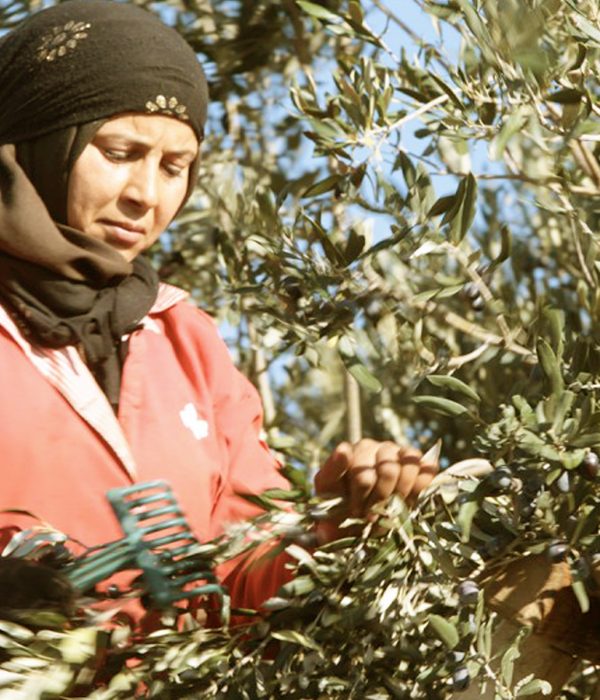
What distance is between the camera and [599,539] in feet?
6.53

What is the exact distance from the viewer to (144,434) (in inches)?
93.2

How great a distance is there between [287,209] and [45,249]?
3.71ft

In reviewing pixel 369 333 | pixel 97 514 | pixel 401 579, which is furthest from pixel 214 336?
pixel 401 579

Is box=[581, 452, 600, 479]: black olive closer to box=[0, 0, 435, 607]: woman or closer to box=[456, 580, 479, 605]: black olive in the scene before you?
box=[456, 580, 479, 605]: black olive

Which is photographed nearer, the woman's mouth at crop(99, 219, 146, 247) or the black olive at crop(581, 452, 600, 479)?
the black olive at crop(581, 452, 600, 479)

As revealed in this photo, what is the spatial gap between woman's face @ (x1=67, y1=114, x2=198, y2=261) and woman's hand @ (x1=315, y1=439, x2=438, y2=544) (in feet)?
1.61

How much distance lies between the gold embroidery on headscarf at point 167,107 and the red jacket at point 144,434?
0.94ft

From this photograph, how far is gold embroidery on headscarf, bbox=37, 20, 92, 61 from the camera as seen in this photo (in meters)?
2.42

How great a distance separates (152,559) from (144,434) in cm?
38

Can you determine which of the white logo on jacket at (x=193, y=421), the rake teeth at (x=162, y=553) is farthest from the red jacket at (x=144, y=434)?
the rake teeth at (x=162, y=553)

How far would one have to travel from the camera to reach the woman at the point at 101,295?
2262 mm

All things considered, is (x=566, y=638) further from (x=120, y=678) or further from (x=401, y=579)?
(x=120, y=678)

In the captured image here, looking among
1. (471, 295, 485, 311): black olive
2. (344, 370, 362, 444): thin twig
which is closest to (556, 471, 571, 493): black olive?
(471, 295, 485, 311): black olive

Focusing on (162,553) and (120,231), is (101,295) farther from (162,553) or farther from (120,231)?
(162,553)
